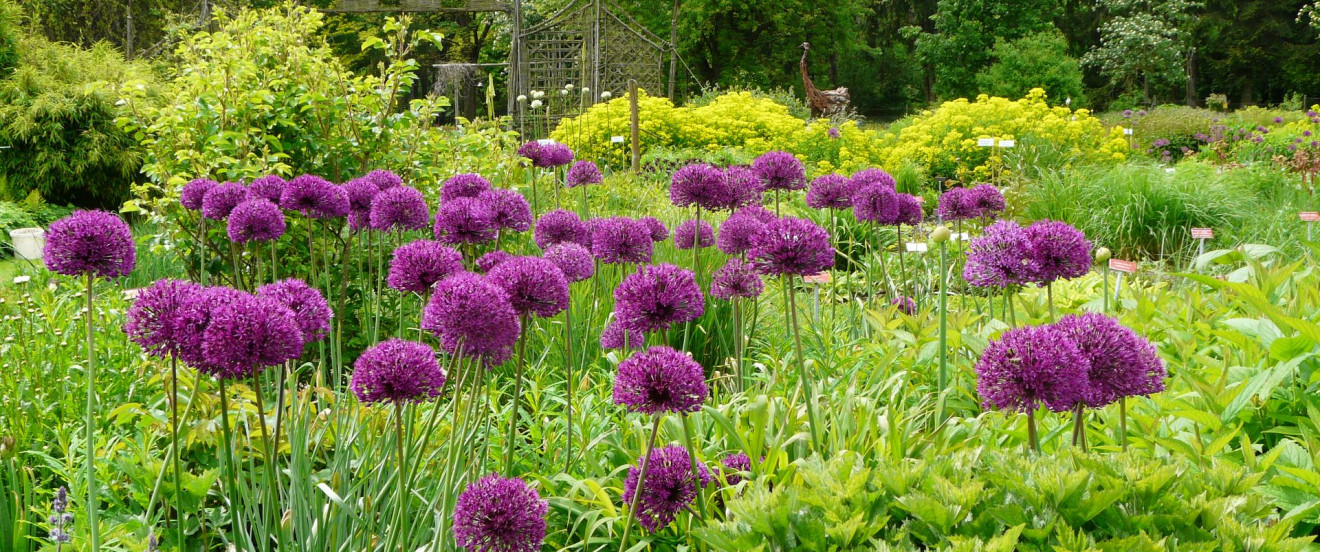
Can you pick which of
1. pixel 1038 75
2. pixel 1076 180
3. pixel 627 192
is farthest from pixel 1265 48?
pixel 627 192

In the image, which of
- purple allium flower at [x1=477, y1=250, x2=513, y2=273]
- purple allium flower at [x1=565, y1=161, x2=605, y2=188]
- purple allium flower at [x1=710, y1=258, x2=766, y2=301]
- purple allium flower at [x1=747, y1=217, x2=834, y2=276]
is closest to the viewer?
purple allium flower at [x1=747, y1=217, x2=834, y2=276]

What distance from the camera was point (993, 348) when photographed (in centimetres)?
148

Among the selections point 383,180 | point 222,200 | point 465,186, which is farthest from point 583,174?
point 222,200

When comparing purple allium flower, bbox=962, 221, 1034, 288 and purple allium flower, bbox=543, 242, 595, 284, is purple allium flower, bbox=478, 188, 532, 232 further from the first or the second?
purple allium flower, bbox=962, 221, 1034, 288

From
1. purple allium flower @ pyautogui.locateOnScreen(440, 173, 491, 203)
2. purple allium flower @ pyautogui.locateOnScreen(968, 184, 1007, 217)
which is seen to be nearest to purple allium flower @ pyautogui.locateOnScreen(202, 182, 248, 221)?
purple allium flower @ pyautogui.locateOnScreen(440, 173, 491, 203)

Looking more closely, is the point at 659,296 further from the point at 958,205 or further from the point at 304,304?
the point at 958,205

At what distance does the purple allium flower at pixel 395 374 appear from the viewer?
55.3 inches

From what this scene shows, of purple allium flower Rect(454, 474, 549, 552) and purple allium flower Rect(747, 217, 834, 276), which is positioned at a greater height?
purple allium flower Rect(747, 217, 834, 276)

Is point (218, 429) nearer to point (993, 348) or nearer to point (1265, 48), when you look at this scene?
point (993, 348)

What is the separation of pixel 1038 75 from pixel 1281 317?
973 inches

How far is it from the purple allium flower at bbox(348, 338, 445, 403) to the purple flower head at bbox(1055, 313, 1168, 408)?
106cm

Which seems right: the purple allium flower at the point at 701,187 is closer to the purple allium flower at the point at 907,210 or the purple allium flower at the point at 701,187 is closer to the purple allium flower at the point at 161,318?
the purple allium flower at the point at 907,210

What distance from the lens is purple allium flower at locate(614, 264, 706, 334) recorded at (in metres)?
1.72

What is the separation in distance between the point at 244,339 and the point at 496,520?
44 cm
